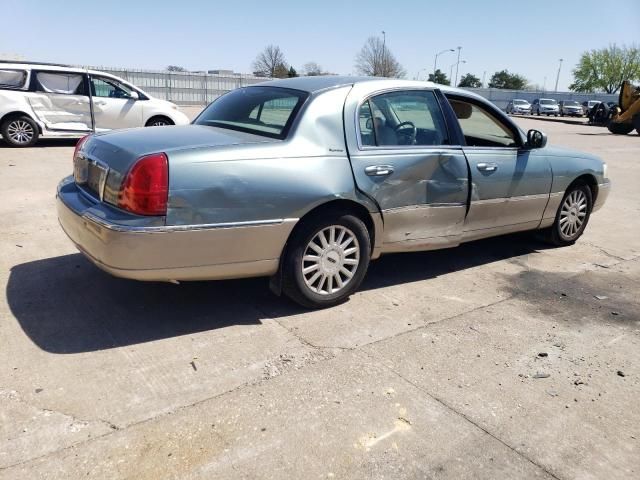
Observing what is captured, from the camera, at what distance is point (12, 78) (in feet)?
37.3

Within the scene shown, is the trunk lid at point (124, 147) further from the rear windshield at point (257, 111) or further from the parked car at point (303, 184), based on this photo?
the rear windshield at point (257, 111)

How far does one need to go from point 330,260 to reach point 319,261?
0.10m

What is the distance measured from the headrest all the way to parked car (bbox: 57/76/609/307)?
0.06ft

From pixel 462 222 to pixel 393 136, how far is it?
102 centimetres

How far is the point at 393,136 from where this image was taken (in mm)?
4332

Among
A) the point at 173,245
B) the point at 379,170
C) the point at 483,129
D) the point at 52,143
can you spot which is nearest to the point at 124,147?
the point at 173,245

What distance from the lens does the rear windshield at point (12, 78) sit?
11305mm

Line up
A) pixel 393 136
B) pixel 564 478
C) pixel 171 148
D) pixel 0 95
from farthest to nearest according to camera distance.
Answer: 1. pixel 0 95
2. pixel 393 136
3. pixel 171 148
4. pixel 564 478

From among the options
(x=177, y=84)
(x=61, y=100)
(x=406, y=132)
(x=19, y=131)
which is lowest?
(x=19, y=131)

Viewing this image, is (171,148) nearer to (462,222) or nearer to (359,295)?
(359,295)

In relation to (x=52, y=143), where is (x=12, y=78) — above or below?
above

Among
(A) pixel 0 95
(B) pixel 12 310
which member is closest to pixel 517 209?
(B) pixel 12 310

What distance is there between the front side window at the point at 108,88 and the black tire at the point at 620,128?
2329 cm

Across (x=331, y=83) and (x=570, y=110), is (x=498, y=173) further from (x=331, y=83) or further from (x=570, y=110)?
(x=570, y=110)
